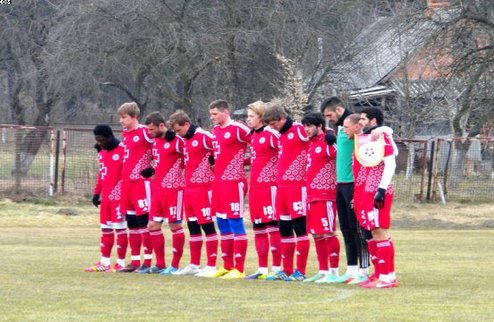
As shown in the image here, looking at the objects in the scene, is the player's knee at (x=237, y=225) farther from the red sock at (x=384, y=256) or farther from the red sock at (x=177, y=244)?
the red sock at (x=384, y=256)

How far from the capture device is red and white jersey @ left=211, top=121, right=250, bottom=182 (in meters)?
13.7

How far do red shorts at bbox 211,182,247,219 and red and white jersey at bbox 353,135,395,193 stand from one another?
74.4 inches

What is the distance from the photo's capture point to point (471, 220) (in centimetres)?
2812

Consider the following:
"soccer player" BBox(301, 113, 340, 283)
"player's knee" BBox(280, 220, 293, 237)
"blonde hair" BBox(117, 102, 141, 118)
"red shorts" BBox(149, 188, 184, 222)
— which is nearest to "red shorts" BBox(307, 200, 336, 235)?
"soccer player" BBox(301, 113, 340, 283)

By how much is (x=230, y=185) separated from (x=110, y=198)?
1811 mm

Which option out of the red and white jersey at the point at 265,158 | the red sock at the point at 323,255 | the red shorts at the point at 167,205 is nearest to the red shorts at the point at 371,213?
the red sock at the point at 323,255

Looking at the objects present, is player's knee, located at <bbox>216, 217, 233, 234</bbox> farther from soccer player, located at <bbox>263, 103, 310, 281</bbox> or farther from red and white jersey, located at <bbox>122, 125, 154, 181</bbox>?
red and white jersey, located at <bbox>122, 125, 154, 181</bbox>

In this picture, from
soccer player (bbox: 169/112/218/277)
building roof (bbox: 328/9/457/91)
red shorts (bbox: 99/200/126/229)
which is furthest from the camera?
building roof (bbox: 328/9/457/91)

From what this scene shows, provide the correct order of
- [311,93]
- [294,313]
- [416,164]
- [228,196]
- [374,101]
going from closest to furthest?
[294,313], [228,196], [416,164], [311,93], [374,101]

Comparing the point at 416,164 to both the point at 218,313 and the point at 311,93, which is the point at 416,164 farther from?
the point at 218,313

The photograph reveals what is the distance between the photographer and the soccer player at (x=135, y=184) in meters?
14.3

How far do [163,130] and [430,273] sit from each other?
3.91 m

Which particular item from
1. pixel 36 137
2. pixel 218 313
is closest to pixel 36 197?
pixel 36 137

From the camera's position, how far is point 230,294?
11445mm
